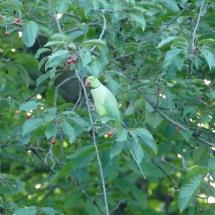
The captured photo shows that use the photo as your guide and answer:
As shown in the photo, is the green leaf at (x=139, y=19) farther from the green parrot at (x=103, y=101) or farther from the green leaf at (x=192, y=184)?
the green leaf at (x=192, y=184)

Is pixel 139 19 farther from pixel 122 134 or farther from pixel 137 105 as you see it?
pixel 122 134

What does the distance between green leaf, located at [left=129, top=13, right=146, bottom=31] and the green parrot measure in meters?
0.33

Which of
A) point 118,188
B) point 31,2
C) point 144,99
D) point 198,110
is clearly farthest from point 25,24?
point 118,188

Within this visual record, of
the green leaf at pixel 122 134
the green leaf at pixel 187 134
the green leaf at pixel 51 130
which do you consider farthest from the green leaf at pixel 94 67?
the green leaf at pixel 187 134

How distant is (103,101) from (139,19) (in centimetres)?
42

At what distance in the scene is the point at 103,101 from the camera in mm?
2688

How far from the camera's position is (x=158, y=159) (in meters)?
5.38

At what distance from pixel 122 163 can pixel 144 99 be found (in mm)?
2257

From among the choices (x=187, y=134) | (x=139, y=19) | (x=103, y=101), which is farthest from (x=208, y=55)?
(x=187, y=134)

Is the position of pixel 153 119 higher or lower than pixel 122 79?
lower

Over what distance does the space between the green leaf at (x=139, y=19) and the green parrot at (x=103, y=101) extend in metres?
0.33

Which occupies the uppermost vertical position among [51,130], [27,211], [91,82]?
[91,82]

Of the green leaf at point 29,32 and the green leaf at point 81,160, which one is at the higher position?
the green leaf at point 29,32

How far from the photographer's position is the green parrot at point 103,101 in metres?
2.66
